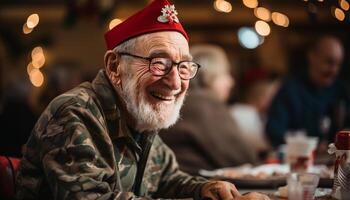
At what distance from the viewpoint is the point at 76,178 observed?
207cm

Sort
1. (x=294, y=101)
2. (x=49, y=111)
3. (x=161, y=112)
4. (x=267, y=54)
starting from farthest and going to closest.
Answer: (x=267, y=54), (x=294, y=101), (x=161, y=112), (x=49, y=111)

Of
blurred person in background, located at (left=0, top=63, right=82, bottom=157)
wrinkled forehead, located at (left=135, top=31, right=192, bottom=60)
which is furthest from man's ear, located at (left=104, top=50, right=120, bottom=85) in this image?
blurred person in background, located at (left=0, top=63, right=82, bottom=157)

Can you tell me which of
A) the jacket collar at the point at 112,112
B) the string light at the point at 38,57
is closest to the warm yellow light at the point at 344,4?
the jacket collar at the point at 112,112

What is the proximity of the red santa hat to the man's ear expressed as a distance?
4 cm

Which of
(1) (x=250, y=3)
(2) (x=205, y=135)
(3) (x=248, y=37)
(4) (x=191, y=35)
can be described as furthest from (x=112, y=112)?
(4) (x=191, y=35)

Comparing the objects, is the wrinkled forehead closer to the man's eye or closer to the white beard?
the man's eye

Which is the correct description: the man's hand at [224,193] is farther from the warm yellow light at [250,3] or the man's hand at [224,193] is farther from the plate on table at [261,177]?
the warm yellow light at [250,3]

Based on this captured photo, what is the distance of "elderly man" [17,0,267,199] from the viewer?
212cm

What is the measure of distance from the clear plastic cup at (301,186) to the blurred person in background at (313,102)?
2669 mm

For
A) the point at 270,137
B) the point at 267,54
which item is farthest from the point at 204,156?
the point at 267,54

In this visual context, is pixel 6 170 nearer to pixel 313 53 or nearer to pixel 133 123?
pixel 133 123

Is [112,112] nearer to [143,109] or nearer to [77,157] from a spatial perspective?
[143,109]

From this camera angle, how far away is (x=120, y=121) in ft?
7.89

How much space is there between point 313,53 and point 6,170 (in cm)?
301
